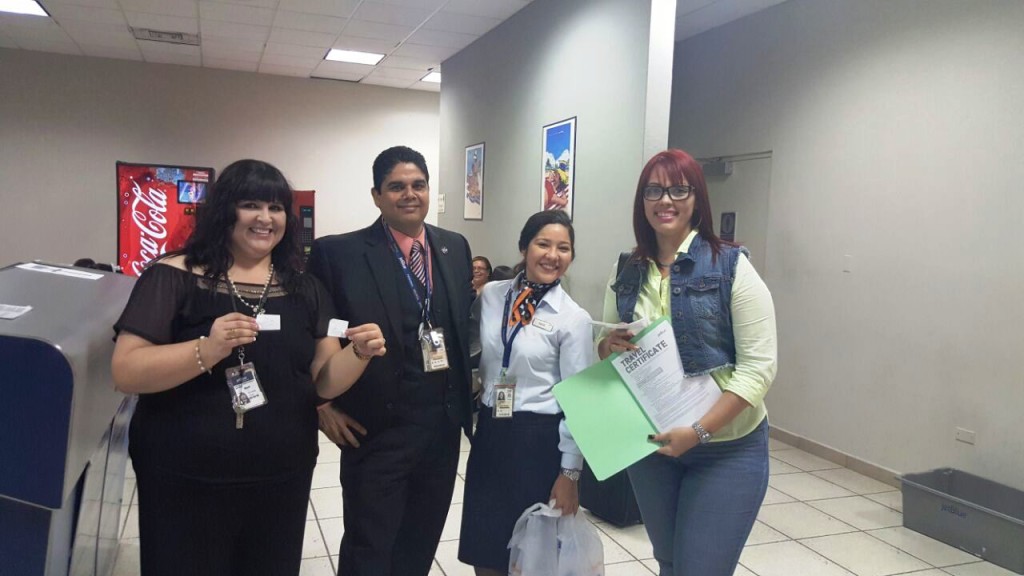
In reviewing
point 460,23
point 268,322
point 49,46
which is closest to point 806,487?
point 268,322

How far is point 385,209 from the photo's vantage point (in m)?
1.96

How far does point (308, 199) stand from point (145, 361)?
7023 millimetres

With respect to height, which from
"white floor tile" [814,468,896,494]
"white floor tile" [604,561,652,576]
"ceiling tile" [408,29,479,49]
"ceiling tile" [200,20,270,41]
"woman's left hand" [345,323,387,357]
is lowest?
"white floor tile" [604,561,652,576]

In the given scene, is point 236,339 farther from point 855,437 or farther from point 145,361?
point 855,437

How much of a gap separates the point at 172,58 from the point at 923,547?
320 inches

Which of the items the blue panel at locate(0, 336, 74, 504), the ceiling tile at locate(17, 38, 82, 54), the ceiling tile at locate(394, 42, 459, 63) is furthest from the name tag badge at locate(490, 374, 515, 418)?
the ceiling tile at locate(17, 38, 82, 54)

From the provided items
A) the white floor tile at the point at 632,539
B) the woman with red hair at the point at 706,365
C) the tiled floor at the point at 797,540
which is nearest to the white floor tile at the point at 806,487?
the tiled floor at the point at 797,540

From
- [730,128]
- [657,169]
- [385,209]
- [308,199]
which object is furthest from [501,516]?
[308,199]

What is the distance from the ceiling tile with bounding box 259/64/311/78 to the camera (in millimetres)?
7691

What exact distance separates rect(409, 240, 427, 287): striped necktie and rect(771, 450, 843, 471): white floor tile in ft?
12.0

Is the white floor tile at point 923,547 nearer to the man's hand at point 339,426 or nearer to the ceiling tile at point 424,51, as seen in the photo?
the man's hand at point 339,426

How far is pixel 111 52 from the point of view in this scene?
7.25 meters

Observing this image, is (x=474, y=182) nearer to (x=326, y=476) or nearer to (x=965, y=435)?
(x=326, y=476)

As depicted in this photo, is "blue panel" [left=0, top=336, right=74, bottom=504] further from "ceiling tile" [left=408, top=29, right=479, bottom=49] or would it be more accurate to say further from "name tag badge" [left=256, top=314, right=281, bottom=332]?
"ceiling tile" [left=408, top=29, right=479, bottom=49]
